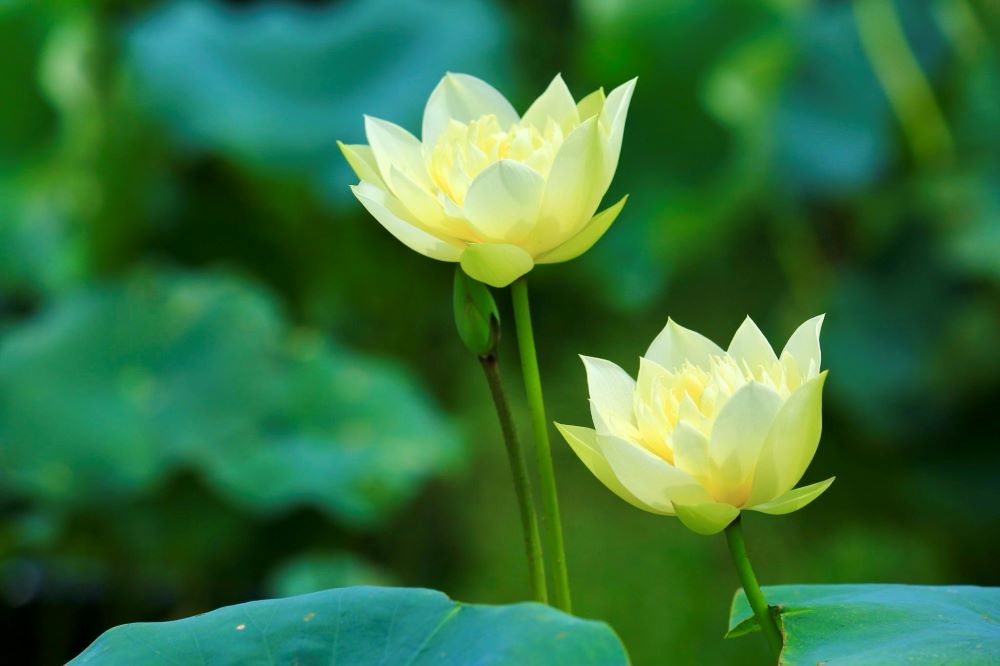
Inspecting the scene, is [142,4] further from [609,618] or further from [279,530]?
[609,618]

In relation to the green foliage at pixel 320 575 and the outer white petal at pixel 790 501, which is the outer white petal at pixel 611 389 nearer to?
the outer white petal at pixel 790 501

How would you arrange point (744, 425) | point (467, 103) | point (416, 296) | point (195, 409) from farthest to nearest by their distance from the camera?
point (416, 296)
point (195, 409)
point (467, 103)
point (744, 425)

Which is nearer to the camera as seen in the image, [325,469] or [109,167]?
[325,469]

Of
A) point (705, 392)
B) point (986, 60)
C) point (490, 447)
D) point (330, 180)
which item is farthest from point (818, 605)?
point (986, 60)

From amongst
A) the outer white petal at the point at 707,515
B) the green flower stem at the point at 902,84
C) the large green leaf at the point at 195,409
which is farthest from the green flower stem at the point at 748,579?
the green flower stem at the point at 902,84

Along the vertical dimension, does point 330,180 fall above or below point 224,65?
below

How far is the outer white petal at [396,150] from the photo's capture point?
15.4 inches

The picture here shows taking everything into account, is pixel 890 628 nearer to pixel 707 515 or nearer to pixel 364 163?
pixel 707 515

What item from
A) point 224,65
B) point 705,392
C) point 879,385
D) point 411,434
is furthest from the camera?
point 879,385

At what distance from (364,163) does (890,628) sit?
23 cm

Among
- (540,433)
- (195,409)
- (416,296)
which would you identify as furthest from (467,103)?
(416,296)

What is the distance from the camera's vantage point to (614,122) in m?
0.38

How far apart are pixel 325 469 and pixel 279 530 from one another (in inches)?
12.1

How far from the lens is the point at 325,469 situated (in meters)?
1.37
